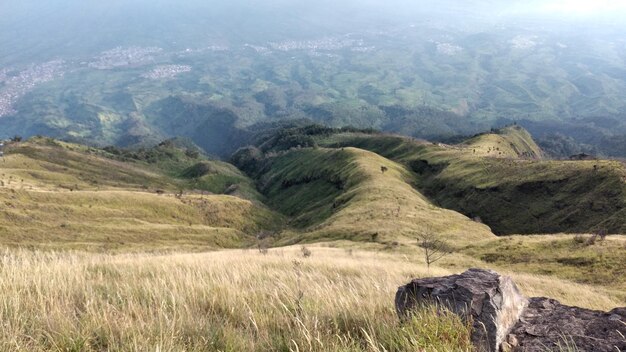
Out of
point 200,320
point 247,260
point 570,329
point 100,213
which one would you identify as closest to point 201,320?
point 200,320

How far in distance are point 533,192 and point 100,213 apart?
85.8 meters

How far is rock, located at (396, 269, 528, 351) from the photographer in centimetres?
454

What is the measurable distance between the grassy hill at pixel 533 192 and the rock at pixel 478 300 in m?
63.7

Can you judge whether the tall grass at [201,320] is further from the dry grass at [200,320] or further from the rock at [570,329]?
the rock at [570,329]

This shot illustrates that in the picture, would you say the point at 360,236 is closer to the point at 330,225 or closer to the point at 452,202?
the point at 330,225

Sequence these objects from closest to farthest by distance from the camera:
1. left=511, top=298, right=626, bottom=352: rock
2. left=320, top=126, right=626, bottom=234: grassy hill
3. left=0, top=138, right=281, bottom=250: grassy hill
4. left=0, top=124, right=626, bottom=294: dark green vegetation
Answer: left=511, top=298, right=626, bottom=352: rock < left=0, top=124, right=626, bottom=294: dark green vegetation < left=320, top=126, right=626, bottom=234: grassy hill < left=0, top=138, right=281, bottom=250: grassy hill

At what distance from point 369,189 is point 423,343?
87.8 m

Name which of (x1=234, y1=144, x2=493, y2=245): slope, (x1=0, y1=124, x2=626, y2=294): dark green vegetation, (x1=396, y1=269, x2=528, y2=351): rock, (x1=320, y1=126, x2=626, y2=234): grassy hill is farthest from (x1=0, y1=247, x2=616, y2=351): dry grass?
(x1=320, y1=126, x2=626, y2=234): grassy hill

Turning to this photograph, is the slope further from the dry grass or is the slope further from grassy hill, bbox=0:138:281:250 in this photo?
the dry grass

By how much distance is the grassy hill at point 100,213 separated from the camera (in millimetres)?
70875

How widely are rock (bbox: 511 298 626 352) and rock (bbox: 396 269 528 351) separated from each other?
183 mm

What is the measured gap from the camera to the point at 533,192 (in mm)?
79438

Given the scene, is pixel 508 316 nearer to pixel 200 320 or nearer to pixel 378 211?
pixel 200 320

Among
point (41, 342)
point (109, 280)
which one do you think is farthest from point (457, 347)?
point (109, 280)
